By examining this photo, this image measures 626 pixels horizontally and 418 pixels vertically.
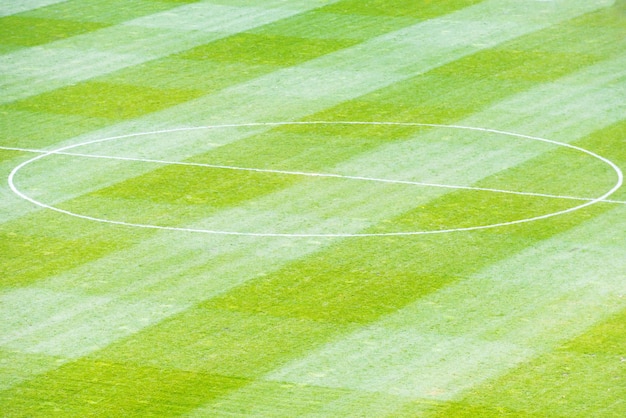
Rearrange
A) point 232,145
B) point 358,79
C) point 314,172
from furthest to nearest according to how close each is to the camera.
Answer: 1. point 358,79
2. point 232,145
3. point 314,172

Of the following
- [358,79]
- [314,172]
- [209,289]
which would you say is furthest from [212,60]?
[209,289]

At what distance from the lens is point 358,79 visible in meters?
21.7

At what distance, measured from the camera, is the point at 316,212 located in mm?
16438

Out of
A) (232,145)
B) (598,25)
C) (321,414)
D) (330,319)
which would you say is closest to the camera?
(321,414)

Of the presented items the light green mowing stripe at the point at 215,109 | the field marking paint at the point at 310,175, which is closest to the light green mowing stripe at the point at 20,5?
the light green mowing stripe at the point at 215,109

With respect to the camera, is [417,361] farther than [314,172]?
No

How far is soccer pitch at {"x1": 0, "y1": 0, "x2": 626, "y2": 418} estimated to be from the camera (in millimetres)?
12383

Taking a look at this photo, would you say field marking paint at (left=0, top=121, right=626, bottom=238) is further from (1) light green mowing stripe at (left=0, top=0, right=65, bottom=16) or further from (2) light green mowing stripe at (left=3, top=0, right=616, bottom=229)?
(1) light green mowing stripe at (left=0, top=0, right=65, bottom=16)

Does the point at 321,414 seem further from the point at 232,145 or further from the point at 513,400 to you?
the point at 232,145

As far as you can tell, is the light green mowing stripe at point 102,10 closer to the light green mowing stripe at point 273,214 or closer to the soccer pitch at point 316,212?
the soccer pitch at point 316,212

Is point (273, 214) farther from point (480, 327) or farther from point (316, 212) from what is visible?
point (480, 327)

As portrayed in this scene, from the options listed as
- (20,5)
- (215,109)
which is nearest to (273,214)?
(215,109)

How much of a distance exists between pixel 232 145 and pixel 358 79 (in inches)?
135

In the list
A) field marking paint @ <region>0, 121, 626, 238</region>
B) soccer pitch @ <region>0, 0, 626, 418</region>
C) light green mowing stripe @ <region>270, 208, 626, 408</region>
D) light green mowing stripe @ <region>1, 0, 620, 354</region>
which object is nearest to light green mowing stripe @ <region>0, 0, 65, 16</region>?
soccer pitch @ <region>0, 0, 626, 418</region>
